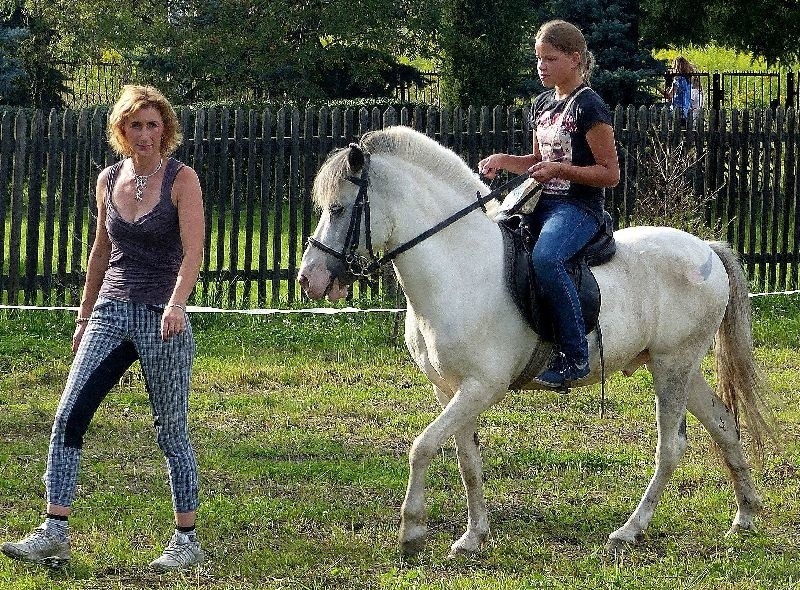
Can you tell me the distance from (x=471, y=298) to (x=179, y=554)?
172 centimetres

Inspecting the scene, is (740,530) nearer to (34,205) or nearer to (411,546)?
(411,546)

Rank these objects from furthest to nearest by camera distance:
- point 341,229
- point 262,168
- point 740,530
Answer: point 262,168, point 740,530, point 341,229

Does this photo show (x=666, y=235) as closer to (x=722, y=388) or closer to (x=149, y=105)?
(x=722, y=388)

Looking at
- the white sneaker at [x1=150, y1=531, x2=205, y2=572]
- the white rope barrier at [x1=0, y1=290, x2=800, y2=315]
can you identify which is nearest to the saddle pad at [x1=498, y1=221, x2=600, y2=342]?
the white sneaker at [x1=150, y1=531, x2=205, y2=572]

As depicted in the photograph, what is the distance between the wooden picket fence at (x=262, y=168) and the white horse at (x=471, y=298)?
19.7ft

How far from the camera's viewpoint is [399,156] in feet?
20.9

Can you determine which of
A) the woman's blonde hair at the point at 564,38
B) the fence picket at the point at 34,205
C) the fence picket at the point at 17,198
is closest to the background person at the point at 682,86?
the fence picket at the point at 34,205

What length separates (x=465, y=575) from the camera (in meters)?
6.26

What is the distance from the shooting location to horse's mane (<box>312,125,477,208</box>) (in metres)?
6.18

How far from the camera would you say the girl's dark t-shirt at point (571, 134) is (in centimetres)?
646

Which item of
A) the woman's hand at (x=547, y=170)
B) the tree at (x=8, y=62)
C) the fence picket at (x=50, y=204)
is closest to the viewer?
the woman's hand at (x=547, y=170)

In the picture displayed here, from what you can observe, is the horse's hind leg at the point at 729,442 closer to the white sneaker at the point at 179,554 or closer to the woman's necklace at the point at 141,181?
the white sneaker at the point at 179,554

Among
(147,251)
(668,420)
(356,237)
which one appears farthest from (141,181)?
(668,420)

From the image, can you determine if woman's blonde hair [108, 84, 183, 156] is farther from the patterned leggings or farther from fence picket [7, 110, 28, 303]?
fence picket [7, 110, 28, 303]
